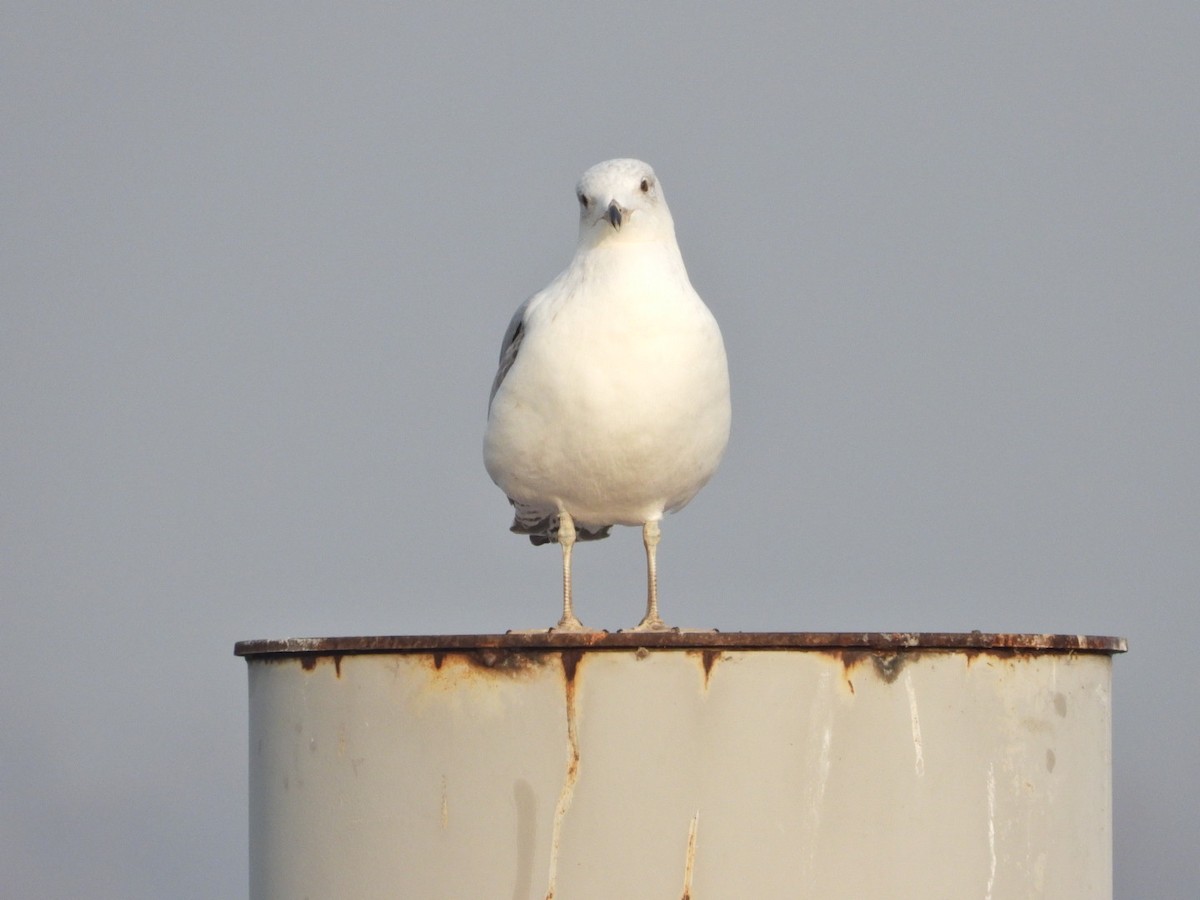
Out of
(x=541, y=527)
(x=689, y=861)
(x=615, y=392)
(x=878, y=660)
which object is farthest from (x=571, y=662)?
(x=541, y=527)

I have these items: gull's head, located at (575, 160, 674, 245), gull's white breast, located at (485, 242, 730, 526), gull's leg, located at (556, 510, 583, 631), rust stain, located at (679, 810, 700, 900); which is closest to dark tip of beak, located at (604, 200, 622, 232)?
gull's head, located at (575, 160, 674, 245)

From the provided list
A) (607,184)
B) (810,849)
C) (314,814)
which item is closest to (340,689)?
(314,814)

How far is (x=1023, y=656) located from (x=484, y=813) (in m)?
2.01

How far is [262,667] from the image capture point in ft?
22.0

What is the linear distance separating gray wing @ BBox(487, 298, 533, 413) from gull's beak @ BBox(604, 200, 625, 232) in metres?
0.76

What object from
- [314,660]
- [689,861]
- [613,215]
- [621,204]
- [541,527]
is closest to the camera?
[689,861]

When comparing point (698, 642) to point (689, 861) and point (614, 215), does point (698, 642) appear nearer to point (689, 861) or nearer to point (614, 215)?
point (689, 861)

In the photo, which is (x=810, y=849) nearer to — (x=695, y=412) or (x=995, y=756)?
(x=995, y=756)

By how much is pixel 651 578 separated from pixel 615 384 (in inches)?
50.4

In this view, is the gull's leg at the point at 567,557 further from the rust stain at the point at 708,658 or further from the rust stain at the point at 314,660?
the rust stain at the point at 708,658

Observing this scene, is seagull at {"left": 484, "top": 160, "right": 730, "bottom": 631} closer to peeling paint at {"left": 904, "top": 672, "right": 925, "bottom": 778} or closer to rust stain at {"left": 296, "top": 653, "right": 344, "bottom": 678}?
rust stain at {"left": 296, "top": 653, "right": 344, "bottom": 678}

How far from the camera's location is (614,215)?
834cm

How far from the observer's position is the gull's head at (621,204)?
8.49m

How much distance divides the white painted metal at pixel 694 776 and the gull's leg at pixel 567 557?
247cm
